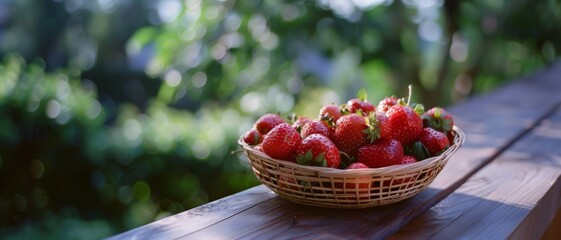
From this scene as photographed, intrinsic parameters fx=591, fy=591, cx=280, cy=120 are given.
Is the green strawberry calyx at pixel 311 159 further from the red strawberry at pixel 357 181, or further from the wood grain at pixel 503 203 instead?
the wood grain at pixel 503 203

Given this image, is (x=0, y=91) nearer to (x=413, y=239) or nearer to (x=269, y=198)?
(x=269, y=198)

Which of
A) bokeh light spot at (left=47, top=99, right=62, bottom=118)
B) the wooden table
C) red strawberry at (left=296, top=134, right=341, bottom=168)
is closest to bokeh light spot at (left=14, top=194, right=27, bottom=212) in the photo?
bokeh light spot at (left=47, top=99, right=62, bottom=118)

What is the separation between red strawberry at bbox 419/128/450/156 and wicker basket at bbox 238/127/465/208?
2cm

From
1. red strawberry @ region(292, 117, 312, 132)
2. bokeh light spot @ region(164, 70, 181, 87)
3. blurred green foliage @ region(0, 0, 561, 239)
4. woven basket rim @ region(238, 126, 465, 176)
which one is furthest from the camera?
bokeh light spot @ region(164, 70, 181, 87)

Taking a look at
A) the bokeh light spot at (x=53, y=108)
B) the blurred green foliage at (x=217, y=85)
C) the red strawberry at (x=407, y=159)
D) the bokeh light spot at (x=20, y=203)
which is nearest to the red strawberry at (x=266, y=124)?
the red strawberry at (x=407, y=159)

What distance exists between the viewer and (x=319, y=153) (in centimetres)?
87

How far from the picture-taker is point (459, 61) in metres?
3.38

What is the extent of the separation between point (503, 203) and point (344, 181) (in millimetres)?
318

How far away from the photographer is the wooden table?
0.88 meters

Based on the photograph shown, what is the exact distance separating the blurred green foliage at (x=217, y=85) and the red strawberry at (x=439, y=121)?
1.21 m

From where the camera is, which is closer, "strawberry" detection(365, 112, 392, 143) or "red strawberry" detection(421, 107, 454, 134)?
"strawberry" detection(365, 112, 392, 143)

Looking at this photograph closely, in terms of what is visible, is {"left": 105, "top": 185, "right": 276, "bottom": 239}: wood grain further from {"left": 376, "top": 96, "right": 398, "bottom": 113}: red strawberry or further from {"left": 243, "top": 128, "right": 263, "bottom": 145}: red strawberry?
{"left": 376, "top": 96, "right": 398, "bottom": 113}: red strawberry

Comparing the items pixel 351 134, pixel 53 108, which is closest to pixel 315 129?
pixel 351 134

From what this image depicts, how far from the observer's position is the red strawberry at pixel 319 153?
2.86ft
